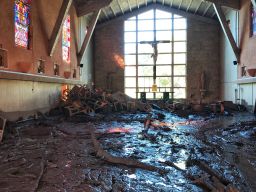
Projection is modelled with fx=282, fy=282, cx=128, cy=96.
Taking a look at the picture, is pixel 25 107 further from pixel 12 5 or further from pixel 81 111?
pixel 12 5

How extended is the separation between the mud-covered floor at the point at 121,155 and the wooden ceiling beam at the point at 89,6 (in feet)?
35.7

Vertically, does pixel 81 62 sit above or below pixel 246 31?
below

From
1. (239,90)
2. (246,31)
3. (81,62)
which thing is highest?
(246,31)

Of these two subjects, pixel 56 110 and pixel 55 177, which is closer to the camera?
pixel 55 177

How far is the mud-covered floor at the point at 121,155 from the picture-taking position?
3336mm

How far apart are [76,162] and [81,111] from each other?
6917 millimetres

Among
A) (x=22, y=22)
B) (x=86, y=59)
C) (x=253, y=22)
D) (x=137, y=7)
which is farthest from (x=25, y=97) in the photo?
(x=137, y=7)

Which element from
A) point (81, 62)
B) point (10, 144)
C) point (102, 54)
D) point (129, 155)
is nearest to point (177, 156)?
point (129, 155)

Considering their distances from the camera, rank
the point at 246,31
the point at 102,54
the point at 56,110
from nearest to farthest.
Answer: the point at 56,110
the point at 246,31
the point at 102,54

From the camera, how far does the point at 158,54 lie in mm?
21891

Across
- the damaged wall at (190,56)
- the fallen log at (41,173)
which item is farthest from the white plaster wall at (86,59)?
the fallen log at (41,173)

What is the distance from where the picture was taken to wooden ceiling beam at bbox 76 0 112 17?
1631cm

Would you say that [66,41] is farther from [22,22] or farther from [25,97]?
[25,97]

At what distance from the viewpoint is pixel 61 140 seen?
6379 millimetres
